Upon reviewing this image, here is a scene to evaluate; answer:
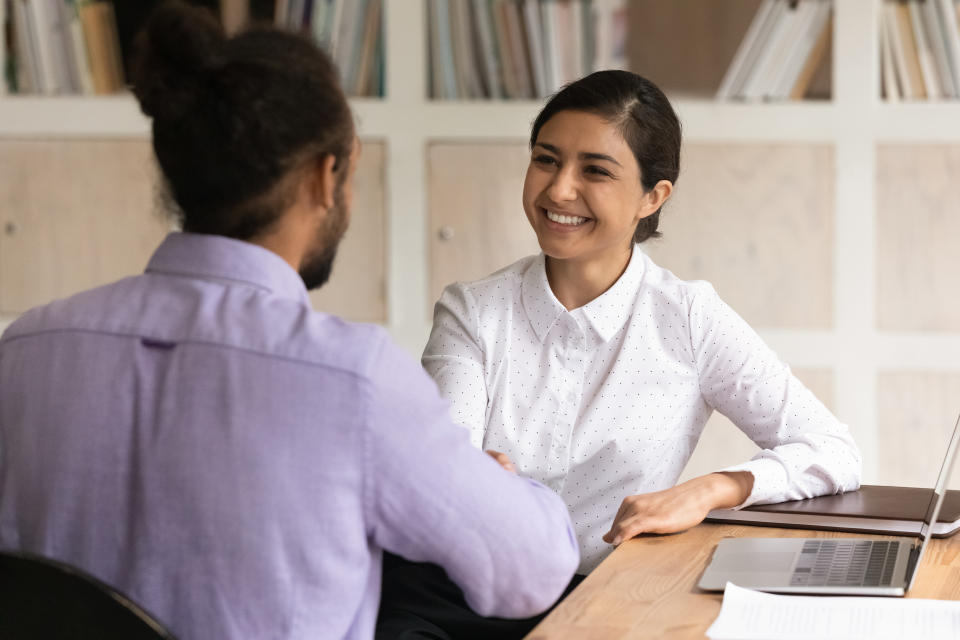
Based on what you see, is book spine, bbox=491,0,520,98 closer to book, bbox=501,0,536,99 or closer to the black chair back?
book, bbox=501,0,536,99

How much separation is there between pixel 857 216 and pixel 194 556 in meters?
2.44

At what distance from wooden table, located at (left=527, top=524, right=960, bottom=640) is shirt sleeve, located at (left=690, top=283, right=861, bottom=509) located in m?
0.15

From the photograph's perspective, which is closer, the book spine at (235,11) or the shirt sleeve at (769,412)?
the shirt sleeve at (769,412)

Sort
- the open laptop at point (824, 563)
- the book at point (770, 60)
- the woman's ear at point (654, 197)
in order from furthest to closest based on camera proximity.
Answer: the book at point (770, 60) → the woman's ear at point (654, 197) → the open laptop at point (824, 563)

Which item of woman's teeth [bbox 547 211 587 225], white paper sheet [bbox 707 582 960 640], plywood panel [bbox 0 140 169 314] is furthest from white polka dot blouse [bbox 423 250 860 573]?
plywood panel [bbox 0 140 169 314]

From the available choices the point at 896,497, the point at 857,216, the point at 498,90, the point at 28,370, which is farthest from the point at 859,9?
the point at 28,370

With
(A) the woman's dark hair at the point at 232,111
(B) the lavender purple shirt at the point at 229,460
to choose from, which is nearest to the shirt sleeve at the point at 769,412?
(B) the lavender purple shirt at the point at 229,460

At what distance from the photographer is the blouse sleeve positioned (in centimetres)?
176

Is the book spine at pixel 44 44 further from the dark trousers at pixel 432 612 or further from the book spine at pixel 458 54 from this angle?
the dark trousers at pixel 432 612

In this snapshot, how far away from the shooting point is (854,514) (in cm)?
149

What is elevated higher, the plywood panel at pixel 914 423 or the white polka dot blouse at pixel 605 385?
the white polka dot blouse at pixel 605 385

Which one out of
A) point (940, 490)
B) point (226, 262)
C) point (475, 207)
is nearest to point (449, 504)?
point (226, 262)

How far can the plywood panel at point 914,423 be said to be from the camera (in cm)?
296

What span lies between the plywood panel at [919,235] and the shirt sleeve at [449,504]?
2.20m
